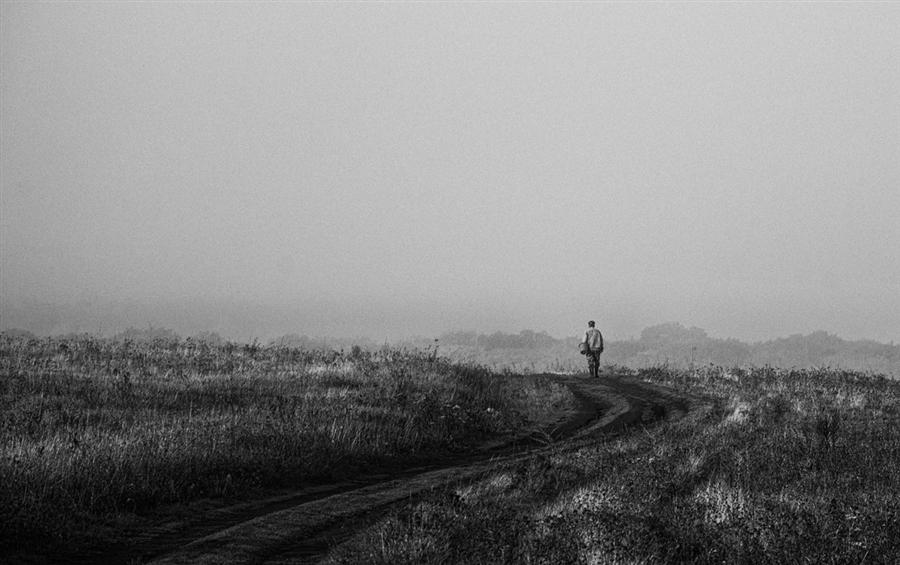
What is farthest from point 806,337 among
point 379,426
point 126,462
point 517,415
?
point 126,462

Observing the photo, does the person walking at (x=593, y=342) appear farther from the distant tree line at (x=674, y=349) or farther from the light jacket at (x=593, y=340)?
the distant tree line at (x=674, y=349)

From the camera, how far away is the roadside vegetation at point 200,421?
33.0 feet

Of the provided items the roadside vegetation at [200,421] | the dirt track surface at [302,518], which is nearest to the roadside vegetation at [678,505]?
the dirt track surface at [302,518]

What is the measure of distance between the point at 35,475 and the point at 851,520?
10789 mm

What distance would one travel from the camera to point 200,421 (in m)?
14.2

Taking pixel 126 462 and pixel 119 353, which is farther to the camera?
pixel 119 353

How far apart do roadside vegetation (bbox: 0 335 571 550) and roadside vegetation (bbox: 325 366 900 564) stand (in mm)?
3229

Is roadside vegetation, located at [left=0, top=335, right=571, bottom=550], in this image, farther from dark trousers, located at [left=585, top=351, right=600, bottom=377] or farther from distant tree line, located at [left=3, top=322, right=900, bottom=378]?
distant tree line, located at [left=3, top=322, right=900, bottom=378]

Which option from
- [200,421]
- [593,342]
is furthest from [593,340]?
[200,421]

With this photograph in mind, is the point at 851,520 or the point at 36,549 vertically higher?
A: the point at 851,520

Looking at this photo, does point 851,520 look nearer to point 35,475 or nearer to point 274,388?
point 35,475

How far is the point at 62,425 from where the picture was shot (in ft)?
46.4

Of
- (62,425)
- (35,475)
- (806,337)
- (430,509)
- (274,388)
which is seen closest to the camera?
(430,509)

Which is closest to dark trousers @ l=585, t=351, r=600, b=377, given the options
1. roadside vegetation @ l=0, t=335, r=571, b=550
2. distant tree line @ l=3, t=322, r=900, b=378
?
roadside vegetation @ l=0, t=335, r=571, b=550
